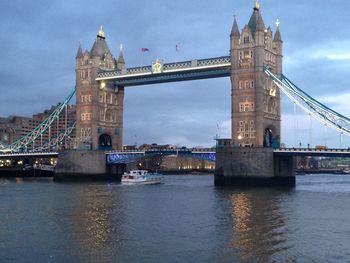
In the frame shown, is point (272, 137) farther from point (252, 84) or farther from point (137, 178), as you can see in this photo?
point (137, 178)

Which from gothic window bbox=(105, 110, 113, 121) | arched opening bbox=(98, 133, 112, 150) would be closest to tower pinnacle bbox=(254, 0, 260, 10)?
gothic window bbox=(105, 110, 113, 121)

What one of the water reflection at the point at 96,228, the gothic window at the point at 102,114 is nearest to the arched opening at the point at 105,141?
the gothic window at the point at 102,114

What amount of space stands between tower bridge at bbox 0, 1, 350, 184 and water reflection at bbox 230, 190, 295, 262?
78.2ft

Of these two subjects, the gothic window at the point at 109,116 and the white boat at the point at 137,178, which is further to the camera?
the gothic window at the point at 109,116

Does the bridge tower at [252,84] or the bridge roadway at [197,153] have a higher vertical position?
the bridge tower at [252,84]

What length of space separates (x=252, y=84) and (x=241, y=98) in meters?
2.91

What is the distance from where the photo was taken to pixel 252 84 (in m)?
86.4

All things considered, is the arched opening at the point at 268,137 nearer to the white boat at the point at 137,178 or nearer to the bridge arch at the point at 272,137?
the bridge arch at the point at 272,137

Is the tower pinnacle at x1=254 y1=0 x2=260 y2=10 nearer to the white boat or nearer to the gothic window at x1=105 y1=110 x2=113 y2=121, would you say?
the white boat

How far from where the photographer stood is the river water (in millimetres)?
29375

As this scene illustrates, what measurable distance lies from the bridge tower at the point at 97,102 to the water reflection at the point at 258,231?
5407cm

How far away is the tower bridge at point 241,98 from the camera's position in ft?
266

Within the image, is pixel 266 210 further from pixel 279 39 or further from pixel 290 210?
pixel 279 39

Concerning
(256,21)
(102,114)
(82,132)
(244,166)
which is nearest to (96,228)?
(244,166)
